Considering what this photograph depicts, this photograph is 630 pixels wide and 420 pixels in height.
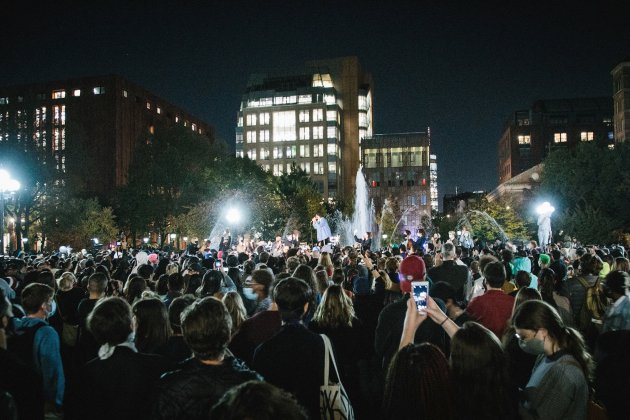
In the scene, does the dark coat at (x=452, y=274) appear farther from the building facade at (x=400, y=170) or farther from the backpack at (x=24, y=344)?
the building facade at (x=400, y=170)

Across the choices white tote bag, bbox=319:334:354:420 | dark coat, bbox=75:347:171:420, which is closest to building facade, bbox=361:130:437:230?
white tote bag, bbox=319:334:354:420

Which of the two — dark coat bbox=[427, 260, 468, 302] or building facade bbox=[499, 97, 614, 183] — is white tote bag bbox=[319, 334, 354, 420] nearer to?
dark coat bbox=[427, 260, 468, 302]

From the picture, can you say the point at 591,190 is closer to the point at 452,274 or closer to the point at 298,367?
the point at 452,274

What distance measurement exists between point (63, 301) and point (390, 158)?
12633 cm

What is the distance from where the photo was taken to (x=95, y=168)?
95.6 metres

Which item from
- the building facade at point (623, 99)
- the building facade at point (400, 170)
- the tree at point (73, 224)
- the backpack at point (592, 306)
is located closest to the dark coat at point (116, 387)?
the backpack at point (592, 306)

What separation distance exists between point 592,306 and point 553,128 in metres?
138

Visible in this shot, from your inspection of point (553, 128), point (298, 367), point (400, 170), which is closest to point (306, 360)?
point (298, 367)

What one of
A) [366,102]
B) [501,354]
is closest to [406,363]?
[501,354]

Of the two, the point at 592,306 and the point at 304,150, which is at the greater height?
the point at 304,150

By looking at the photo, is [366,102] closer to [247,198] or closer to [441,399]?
[247,198]

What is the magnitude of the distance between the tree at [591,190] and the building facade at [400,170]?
233ft

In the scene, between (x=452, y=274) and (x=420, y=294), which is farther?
(x=452, y=274)

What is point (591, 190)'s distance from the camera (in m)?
53.5
